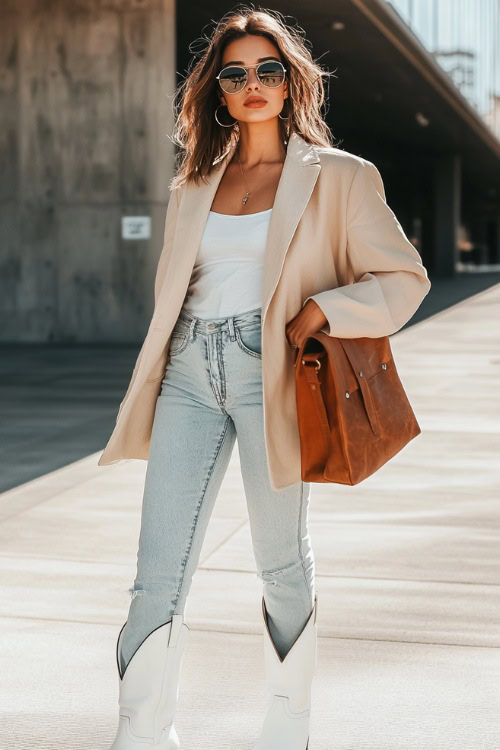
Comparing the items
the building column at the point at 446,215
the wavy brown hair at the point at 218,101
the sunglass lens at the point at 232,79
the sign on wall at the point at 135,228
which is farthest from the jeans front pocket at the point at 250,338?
the building column at the point at 446,215

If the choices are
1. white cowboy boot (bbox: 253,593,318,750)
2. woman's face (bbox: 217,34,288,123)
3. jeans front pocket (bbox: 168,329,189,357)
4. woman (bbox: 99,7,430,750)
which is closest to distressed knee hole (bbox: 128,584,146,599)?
woman (bbox: 99,7,430,750)

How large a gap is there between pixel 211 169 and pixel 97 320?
14.4m

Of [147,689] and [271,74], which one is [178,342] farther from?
[147,689]

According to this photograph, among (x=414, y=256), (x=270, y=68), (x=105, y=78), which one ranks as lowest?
(x=414, y=256)

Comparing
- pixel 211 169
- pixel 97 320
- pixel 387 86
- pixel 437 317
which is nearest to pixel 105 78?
pixel 97 320

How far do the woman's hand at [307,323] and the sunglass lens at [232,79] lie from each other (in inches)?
24.3

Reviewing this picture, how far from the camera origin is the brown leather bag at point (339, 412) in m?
2.98

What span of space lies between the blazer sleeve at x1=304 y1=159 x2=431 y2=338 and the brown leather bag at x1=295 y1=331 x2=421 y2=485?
66 millimetres

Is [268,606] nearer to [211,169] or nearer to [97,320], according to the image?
[211,169]

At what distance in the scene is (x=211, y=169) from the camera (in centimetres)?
333

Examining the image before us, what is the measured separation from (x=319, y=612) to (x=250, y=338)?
1861 millimetres

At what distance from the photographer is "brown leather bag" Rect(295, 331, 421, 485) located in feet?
9.79

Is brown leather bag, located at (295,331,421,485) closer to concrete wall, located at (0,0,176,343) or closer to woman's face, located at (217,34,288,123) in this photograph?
woman's face, located at (217,34,288,123)

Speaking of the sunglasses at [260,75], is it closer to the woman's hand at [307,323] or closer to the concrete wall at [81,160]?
the woman's hand at [307,323]
